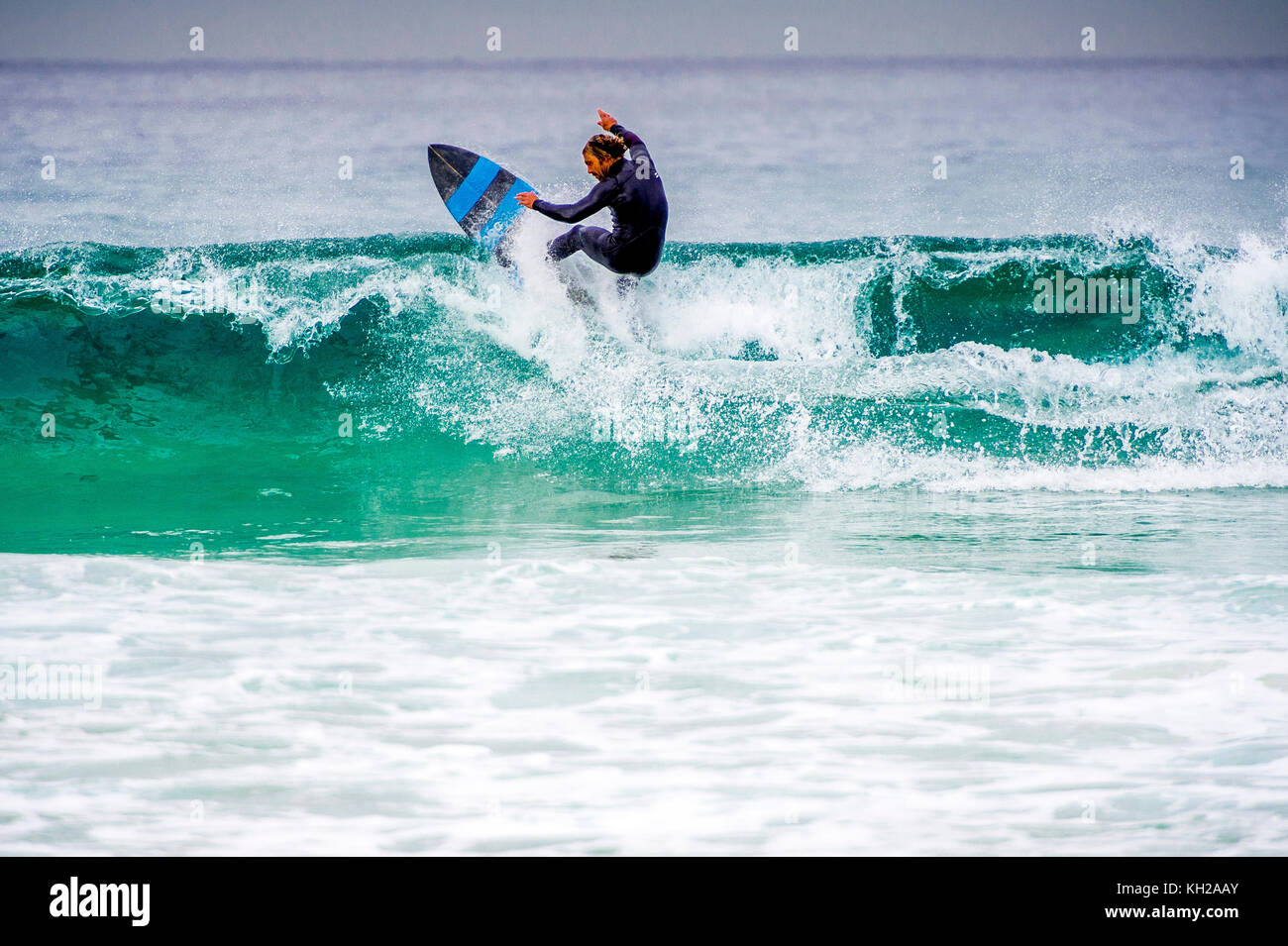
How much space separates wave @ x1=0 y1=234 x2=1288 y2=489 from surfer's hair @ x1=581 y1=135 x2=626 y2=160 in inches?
→ 32.5

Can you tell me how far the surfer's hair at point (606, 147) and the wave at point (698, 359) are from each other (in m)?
0.82

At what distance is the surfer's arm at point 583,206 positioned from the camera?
4.55 m

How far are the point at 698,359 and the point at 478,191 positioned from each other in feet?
4.65

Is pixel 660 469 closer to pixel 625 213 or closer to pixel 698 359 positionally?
pixel 625 213

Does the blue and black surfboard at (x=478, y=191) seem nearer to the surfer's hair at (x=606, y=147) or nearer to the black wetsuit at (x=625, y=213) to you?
the black wetsuit at (x=625, y=213)

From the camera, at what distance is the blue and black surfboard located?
562 cm

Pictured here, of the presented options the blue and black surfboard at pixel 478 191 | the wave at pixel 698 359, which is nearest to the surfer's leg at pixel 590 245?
the wave at pixel 698 359

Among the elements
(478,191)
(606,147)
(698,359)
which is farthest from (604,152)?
(698,359)

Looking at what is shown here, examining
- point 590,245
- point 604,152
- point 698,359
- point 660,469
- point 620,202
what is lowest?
point 660,469

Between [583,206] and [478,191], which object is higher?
[478,191]

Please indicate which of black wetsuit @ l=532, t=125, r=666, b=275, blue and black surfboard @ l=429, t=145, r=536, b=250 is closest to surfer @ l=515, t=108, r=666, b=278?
black wetsuit @ l=532, t=125, r=666, b=275

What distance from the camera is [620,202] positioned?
4656 millimetres
